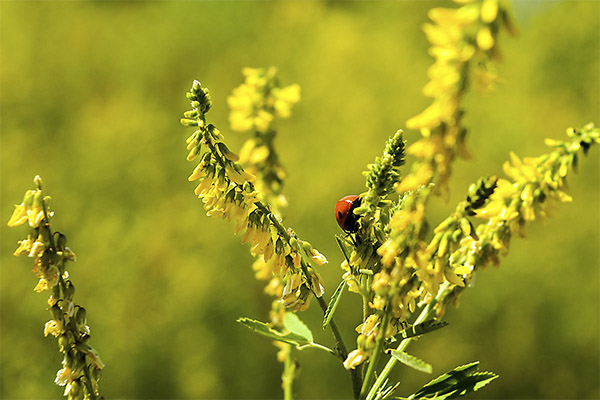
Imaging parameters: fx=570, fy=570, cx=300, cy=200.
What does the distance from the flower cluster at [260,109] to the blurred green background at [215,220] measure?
4.95 feet

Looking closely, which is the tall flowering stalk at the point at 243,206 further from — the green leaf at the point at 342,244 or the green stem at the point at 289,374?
the green stem at the point at 289,374

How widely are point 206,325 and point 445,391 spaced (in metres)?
1.75

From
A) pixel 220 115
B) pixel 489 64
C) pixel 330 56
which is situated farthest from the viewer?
pixel 330 56

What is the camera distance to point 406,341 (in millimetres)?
382

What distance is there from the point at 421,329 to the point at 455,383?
2.1 inches

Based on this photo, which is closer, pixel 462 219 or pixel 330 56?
pixel 462 219

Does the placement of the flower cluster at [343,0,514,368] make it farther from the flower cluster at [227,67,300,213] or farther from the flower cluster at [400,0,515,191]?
the flower cluster at [227,67,300,213]

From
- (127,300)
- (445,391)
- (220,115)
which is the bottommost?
(445,391)

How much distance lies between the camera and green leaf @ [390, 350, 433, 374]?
0.92 ft

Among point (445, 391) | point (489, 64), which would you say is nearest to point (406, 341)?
point (445, 391)

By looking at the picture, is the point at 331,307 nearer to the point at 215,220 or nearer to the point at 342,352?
the point at 342,352

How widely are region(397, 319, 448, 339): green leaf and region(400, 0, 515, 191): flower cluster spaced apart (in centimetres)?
14

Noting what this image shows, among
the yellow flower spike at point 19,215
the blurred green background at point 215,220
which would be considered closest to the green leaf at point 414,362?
the yellow flower spike at point 19,215

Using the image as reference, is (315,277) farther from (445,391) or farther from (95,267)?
(95,267)
